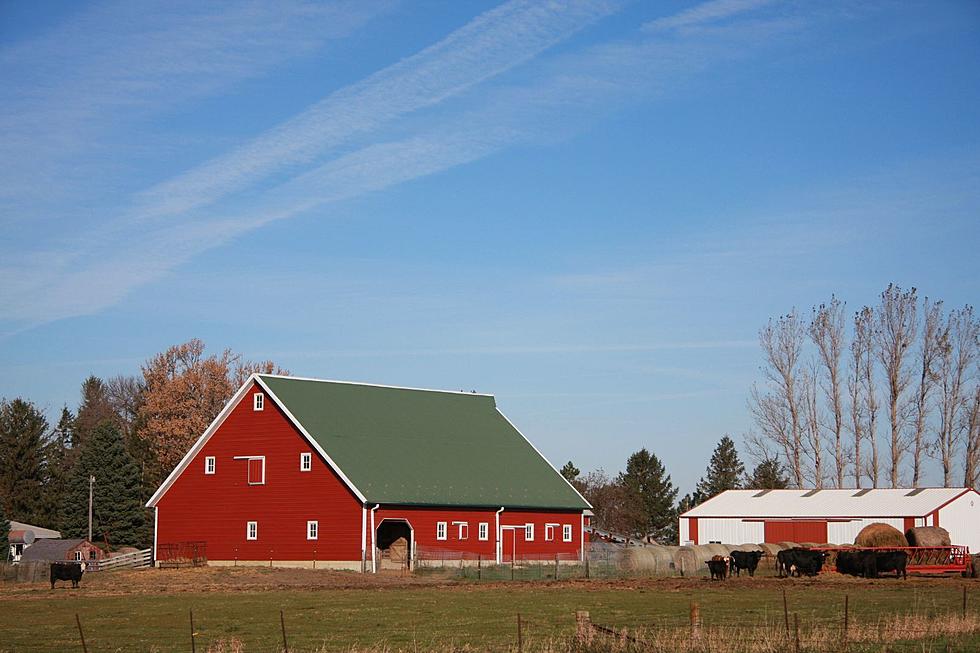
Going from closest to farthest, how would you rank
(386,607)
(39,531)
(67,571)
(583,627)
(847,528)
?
(583,627), (386,607), (67,571), (847,528), (39,531)

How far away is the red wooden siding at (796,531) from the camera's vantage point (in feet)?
231

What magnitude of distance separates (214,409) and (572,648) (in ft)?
253

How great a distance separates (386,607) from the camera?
34.4 metres

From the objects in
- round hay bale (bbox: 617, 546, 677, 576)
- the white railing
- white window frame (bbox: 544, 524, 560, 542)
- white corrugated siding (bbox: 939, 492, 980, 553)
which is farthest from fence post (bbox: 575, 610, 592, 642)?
white corrugated siding (bbox: 939, 492, 980, 553)

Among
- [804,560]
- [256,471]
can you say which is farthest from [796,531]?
[256,471]

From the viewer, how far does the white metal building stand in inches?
2687

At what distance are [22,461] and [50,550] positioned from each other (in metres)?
23.5

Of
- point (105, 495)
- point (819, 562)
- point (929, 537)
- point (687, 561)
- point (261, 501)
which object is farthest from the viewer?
point (105, 495)

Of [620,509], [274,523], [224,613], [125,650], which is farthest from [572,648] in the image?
[620,509]

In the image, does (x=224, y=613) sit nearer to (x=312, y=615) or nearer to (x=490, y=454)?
(x=312, y=615)

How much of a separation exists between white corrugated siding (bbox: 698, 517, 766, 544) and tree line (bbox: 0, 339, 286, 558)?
3614 cm

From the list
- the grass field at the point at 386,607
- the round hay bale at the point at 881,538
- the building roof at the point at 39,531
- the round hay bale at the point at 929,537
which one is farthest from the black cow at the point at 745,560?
the building roof at the point at 39,531

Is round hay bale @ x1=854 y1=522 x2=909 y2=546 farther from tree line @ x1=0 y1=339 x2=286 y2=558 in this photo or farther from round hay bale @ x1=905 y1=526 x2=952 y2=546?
tree line @ x1=0 y1=339 x2=286 y2=558

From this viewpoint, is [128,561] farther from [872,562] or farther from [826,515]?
[826,515]
